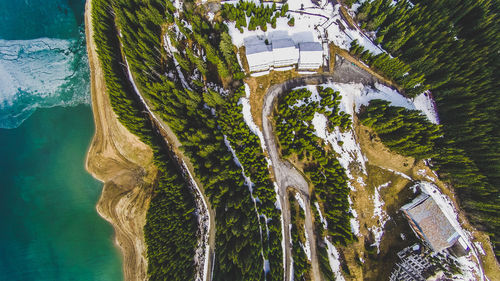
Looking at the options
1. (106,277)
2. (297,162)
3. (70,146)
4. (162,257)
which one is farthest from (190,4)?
(106,277)

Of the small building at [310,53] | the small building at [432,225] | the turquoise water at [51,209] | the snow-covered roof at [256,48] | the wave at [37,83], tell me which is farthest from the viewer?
the wave at [37,83]

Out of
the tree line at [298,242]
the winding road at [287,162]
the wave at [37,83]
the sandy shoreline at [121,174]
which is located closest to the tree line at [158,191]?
the sandy shoreline at [121,174]

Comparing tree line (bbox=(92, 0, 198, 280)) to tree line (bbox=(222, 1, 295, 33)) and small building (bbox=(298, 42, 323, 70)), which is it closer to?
tree line (bbox=(222, 1, 295, 33))

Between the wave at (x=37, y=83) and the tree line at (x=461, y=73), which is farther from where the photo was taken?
the wave at (x=37, y=83)

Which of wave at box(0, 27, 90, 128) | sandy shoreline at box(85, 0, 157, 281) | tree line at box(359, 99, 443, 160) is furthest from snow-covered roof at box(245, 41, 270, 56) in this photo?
wave at box(0, 27, 90, 128)

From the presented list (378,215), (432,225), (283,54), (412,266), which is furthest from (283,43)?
(412,266)

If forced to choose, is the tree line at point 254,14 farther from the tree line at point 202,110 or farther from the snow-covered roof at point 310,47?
the snow-covered roof at point 310,47
